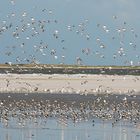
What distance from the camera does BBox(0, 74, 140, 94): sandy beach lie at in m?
72.4

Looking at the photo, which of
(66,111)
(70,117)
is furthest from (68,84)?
(70,117)

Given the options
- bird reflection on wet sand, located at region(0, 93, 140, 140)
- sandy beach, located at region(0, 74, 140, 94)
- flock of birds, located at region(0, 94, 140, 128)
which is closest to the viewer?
bird reflection on wet sand, located at region(0, 93, 140, 140)

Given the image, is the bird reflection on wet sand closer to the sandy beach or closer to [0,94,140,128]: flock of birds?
[0,94,140,128]: flock of birds

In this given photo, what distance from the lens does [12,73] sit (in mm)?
90312

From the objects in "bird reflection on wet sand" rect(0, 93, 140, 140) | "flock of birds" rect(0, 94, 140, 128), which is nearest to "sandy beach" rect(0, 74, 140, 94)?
"bird reflection on wet sand" rect(0, 93, 140, 140)

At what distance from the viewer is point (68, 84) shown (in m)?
77.9

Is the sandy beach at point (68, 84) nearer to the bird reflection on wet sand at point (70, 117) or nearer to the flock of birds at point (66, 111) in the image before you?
the bird reflection on wet sand at point (70, 117)

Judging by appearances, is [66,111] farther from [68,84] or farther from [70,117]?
[68,84]

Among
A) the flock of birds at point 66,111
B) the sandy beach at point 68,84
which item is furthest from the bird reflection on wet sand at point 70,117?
the sandy beach at point 68,84

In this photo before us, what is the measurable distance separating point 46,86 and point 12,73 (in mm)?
14581

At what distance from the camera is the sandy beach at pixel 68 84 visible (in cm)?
7244

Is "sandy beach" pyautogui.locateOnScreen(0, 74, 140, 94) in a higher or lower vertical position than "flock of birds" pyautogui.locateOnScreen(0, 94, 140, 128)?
higher

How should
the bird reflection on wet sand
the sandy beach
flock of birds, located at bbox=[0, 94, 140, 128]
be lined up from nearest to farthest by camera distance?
the bird reflection on wet sand
flock of birds, located at bbox=[0, 94, 140, 128]
the sandy beach

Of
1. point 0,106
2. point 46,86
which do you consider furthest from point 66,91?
point 0,106
